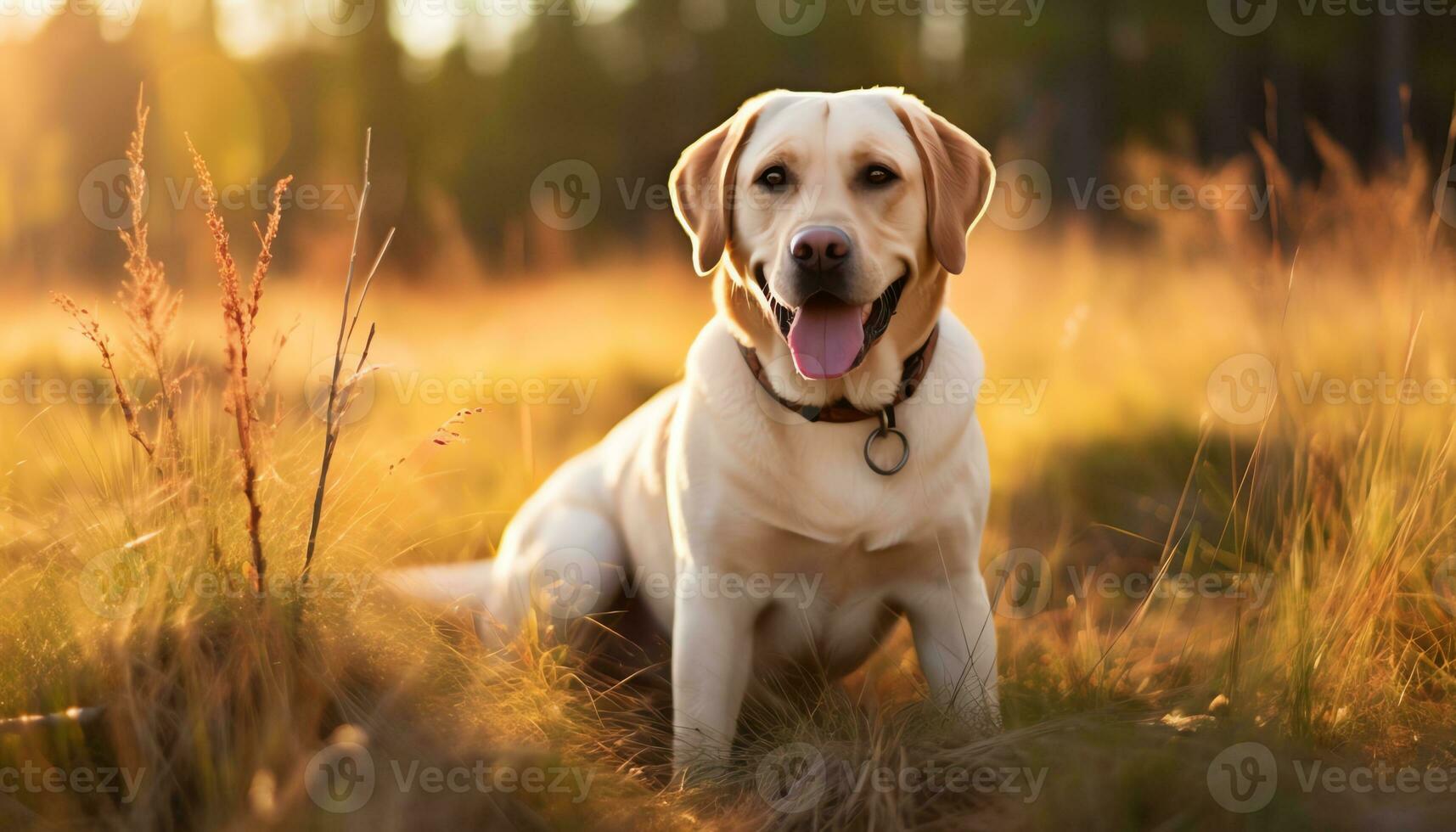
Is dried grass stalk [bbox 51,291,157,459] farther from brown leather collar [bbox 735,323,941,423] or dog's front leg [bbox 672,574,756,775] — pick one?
brown leather collar [bbox 735,323,941,423]

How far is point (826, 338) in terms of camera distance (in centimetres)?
269

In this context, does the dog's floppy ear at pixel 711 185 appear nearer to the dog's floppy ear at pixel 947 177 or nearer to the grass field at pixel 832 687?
the dog's floppy ear at pixel 947 177

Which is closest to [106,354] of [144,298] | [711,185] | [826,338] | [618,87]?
[144,298]

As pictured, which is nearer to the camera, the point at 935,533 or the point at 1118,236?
the point at 935,533

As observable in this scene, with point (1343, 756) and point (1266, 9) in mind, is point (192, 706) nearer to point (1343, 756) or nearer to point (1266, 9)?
point (1343, 756)

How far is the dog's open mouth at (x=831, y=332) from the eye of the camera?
2670 mm

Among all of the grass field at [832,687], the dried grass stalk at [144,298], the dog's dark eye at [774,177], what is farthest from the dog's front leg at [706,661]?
the dried grass stalk at [144,298]

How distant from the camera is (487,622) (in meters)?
3.22

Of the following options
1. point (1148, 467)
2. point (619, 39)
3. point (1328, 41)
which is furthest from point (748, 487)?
point (619, 39)

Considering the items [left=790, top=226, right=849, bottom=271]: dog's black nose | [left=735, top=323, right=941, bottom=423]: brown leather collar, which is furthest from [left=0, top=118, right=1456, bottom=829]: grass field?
[left=790, top=226, right=849, bottom=271]: dog's black nose

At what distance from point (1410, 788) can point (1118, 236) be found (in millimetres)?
9078

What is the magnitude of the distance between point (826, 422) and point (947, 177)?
2.30 feet

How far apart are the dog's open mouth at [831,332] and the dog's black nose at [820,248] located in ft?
0.40

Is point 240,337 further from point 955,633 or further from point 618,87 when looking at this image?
point 618,87
